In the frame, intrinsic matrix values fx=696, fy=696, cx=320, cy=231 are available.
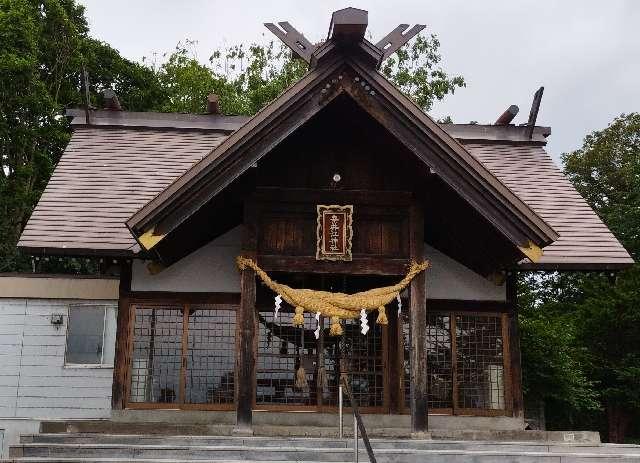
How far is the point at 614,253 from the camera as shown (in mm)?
11453

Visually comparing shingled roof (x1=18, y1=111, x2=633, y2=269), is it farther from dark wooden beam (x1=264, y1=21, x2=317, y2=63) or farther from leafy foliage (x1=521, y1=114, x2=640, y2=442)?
leafy foliage (x1=521, y1=114, x2=640, y2=442)

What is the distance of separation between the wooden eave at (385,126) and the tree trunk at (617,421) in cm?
2082

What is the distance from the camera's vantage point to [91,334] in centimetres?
1308

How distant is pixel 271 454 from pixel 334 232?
3.38m

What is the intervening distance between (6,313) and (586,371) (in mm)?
21066

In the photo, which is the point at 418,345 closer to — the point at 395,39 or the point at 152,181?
the point at 395,39

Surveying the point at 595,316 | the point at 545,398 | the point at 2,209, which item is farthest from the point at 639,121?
the point at 2,209

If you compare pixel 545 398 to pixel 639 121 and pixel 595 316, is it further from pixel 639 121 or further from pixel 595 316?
pixel 639 121

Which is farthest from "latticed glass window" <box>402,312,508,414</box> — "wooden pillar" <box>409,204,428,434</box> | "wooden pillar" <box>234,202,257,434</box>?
"wooden pillar" <box>234,202,257,434</box>

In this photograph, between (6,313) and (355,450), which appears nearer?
(355,450)

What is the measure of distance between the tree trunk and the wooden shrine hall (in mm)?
17007

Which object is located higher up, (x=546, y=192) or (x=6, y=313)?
(x=546, y=192)

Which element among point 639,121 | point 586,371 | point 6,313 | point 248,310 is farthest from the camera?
point 639,121

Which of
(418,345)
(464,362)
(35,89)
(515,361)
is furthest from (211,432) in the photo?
(35,89)
